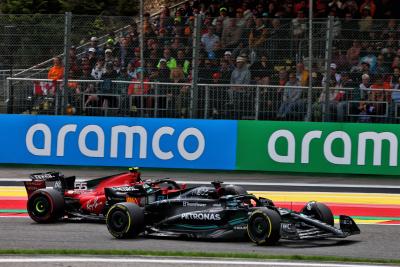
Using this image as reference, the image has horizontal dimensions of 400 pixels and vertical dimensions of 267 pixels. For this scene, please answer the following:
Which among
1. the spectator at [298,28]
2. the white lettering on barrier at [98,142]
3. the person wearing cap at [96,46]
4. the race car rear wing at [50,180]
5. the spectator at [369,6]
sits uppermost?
the spectator at [369,6]

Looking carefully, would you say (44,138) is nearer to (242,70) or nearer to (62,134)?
(62,134)

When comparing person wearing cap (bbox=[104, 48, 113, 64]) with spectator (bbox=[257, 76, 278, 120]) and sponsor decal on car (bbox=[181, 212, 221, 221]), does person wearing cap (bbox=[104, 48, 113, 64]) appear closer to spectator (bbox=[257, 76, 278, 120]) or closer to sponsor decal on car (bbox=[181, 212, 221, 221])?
spectator (bbox=[257, 76, 278, 120])

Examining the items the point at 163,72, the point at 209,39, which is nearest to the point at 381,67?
the point at 209,39

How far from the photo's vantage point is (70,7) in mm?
28047

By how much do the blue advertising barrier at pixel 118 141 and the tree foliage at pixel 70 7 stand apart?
32.1ft

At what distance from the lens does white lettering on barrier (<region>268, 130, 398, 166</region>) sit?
1750 centimetres

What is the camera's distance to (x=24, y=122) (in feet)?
61.7

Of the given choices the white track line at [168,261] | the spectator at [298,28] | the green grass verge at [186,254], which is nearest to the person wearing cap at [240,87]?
the spectator at [298,28]

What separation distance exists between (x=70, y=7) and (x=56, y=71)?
31.4ft

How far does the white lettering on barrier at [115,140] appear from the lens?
18.2 meters

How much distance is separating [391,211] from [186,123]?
5.05 metres

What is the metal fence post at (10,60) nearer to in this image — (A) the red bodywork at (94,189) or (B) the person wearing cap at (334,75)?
(B) the person wearing cap at (334,75)

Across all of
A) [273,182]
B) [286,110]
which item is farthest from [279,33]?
[273,182]

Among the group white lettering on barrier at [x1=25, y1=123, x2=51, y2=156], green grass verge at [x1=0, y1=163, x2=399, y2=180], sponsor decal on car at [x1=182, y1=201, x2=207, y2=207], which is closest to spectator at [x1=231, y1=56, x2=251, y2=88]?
green grass verge at [x1=0, y1=163, x2=399, y2=180]
